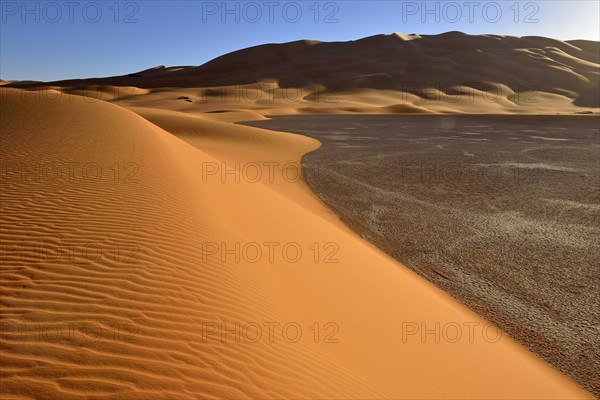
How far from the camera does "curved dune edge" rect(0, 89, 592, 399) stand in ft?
9.51

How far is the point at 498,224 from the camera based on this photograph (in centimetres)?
980

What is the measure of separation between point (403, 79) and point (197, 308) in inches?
3498

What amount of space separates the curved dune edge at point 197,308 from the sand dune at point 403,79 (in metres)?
46.3

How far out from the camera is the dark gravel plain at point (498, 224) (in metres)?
5.87

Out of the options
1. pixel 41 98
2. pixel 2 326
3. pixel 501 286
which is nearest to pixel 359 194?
pixel 501 286

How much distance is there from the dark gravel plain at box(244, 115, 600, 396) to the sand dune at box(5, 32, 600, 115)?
36.8m
